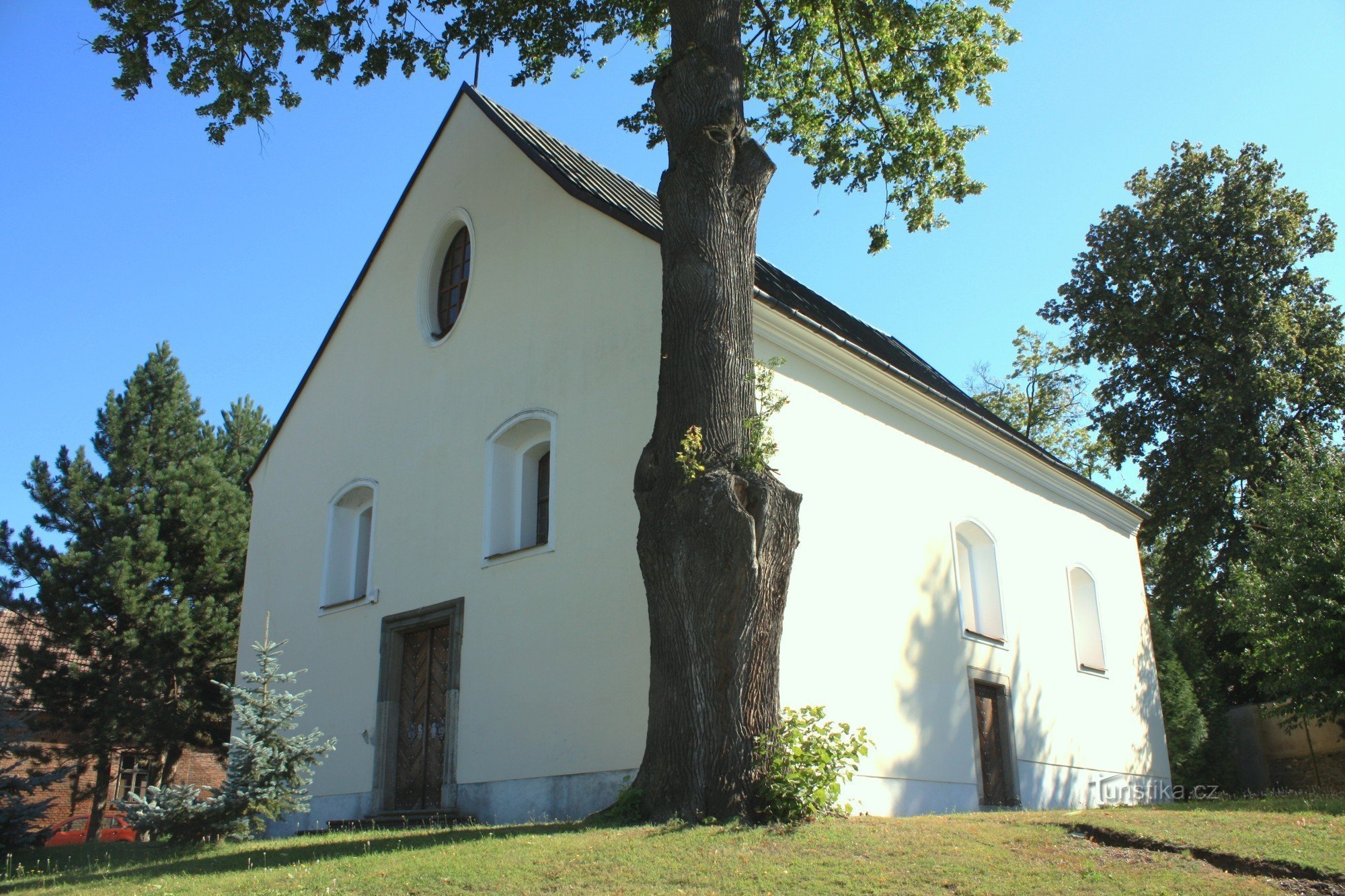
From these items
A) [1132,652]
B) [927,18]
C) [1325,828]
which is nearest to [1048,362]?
[1132,652]

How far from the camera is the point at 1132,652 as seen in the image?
17.5 meters

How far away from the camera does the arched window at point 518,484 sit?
1207 cm

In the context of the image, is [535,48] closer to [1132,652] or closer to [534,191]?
[534,191]

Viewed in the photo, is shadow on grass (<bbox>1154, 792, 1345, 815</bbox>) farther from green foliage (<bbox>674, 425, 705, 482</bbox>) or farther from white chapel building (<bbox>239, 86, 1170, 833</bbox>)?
green foliage (<bbox>674, 425, 705, 482</bbox>)

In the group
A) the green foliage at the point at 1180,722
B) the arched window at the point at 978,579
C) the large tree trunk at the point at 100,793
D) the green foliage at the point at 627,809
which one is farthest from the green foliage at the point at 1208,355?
the large tree trunk at the point at 100,793

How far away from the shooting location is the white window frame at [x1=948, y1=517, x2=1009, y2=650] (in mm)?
13281

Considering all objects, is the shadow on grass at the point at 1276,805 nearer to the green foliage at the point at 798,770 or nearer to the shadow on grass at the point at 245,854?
the green foliage at the point at 798,770

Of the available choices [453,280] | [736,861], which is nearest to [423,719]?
[453,280]

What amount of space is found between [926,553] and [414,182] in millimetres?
9179

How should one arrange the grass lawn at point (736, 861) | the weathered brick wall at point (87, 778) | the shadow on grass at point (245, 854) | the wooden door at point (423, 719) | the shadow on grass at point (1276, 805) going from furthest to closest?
the weathered brick wall at point (87, 778), the wooden door at point (423, 719), the shadow on grass at point (1276, 805), the shadow on grass at point (245, 854), the grass lawn at point (736, 861)

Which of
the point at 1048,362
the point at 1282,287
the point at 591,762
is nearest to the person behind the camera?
the point at 591,762

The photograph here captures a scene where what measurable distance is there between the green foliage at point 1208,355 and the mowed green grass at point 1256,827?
11.8m

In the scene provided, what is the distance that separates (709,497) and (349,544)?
8679mm

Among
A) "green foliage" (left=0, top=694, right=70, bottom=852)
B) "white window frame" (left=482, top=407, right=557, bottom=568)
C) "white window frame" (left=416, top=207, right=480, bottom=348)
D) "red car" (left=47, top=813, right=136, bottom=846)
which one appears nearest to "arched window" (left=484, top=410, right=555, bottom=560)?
"white window frame" (left=482, top=407, right=557, bottom=568)
